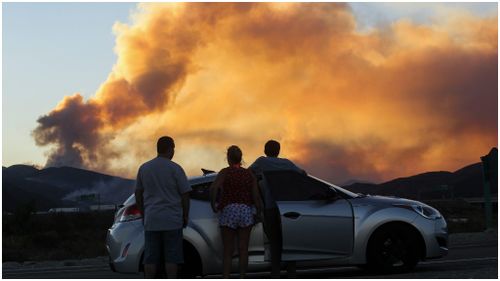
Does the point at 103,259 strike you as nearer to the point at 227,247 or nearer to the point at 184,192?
the point at 227,247

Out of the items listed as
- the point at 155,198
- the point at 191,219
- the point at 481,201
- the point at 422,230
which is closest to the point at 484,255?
the point at 422,230

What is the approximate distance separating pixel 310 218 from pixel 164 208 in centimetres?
288

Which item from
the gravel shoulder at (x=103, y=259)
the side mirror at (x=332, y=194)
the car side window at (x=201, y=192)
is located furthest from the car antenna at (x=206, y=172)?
the gravel shoulder at (x=103, y=259)

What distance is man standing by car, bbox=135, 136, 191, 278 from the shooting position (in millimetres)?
9797

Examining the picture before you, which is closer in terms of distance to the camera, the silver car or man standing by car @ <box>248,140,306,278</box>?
man standing by car @ <box>248,140,306,278</box>

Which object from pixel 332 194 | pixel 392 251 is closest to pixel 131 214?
pixel 332 194

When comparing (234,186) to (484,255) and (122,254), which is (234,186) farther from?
(484,255)

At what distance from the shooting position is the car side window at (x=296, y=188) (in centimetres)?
1212

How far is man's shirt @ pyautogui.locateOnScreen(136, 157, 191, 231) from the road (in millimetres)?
3227

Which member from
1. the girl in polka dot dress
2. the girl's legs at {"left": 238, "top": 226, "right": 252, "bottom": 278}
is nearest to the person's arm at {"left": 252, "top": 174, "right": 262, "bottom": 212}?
the girl in polka dot dress

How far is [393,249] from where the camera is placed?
12.5 metres

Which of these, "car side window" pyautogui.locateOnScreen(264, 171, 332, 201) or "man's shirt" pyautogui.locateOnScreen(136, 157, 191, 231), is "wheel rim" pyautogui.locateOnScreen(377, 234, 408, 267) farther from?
"man's shirt" pyautogui.locateOnScreen(136, 157, 191, 231)

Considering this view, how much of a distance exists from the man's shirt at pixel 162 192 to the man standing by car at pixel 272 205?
5.77ft

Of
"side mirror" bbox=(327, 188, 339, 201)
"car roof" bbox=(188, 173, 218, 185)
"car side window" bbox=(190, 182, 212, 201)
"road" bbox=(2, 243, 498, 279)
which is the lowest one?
"road" bbox=(2, 243, 498, 279)
